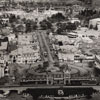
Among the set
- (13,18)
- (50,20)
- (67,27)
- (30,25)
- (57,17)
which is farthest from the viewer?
(57,17)

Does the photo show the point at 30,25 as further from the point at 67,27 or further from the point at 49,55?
the point at 49,55

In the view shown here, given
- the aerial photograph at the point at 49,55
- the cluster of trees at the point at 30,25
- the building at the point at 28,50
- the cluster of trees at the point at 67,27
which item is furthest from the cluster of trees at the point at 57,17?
the building at the point at 28,50

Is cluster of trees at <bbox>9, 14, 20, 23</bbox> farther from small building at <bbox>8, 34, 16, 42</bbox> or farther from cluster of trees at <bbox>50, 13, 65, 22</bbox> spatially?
small building at <bbox>8, 34, 16, 42</bbox>

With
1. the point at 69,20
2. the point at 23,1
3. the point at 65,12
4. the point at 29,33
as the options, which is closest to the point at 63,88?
the point at 29,33

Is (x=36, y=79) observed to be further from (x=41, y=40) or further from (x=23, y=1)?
(x=23, y=1)

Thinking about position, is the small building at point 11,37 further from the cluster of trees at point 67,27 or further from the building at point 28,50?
the cluster of trees at point 67,27

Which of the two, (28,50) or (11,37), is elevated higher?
(11,37)

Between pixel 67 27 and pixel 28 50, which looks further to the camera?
pixel 67 27

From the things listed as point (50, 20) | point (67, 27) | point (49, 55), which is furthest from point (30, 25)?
point (49, 55)

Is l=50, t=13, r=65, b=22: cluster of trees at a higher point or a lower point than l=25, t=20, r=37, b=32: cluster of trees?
higher

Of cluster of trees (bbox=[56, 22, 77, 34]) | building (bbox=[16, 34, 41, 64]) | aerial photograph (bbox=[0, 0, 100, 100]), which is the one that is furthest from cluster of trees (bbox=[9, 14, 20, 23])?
building (bbox=[16, 34, 41, 64])
